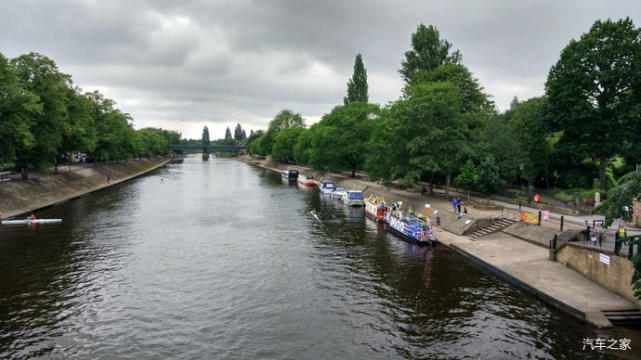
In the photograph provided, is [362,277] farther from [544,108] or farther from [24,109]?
[24,109]

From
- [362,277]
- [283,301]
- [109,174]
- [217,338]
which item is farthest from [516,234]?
[109,174]

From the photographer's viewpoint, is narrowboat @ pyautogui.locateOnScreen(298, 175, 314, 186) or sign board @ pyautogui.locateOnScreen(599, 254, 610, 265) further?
narrowboat @ pyautogui.locateOnScreen(298, 175, 314, 186)

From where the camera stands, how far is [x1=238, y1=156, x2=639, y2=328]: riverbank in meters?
22.2

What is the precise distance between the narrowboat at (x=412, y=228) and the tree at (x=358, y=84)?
262ft

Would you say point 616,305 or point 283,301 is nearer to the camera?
point 616,305

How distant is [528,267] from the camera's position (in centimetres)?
2897

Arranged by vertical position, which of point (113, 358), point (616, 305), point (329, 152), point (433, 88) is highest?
point (433, 88)

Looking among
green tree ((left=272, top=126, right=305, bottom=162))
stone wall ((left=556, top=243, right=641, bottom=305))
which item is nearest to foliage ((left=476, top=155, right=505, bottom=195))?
stone wall ((left=556, top=243, right=641, bottom=305))

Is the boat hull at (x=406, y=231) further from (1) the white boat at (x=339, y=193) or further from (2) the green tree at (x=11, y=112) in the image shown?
(2) the green tree at (x=11, y=112)

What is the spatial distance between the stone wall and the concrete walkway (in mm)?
366

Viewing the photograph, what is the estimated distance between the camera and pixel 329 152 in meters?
97.3

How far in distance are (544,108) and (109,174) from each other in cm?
10542

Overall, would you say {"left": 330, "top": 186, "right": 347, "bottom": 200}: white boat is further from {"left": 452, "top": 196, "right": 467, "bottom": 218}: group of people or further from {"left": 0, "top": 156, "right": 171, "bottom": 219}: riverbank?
{"left": 0, "top": 156, "right": 171, "bottom": 219}: riverbank

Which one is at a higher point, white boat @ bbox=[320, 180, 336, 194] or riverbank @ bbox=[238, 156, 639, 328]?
white boat @ bbox=[320, 180, 336, 194]
